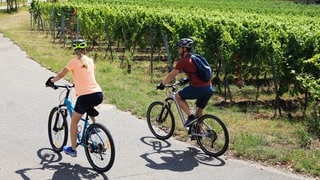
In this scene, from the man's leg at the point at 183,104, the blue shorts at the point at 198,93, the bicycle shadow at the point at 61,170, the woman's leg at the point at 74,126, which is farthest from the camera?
the man's leg at the point at 183,104

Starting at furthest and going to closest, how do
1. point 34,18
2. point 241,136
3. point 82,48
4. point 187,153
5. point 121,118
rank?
1. point 34,18
2. point 121,118
3. point 241,136
4. point 187,153
5. point 82,48

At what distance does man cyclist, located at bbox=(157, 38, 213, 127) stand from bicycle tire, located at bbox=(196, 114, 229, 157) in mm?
192

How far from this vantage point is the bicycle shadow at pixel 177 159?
724cm

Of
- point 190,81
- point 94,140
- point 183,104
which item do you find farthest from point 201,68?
point 94,140

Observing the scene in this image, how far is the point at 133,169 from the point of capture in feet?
23.3

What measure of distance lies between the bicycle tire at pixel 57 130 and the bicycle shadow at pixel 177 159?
1278 millimetres

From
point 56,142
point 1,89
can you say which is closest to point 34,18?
point 1,89

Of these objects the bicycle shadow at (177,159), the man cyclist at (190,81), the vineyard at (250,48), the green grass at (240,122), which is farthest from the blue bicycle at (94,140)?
the vineyard at (250,48)

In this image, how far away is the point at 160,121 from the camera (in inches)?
351

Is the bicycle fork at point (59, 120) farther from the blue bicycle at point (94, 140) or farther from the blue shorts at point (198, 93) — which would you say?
the blue shorts at point (198, 93)

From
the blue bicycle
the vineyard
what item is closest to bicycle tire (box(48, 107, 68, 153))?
the blue bicycle

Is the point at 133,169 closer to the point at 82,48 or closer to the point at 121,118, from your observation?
the point at 82,48

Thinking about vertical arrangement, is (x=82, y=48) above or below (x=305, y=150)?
above

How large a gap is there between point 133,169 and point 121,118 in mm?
3137
